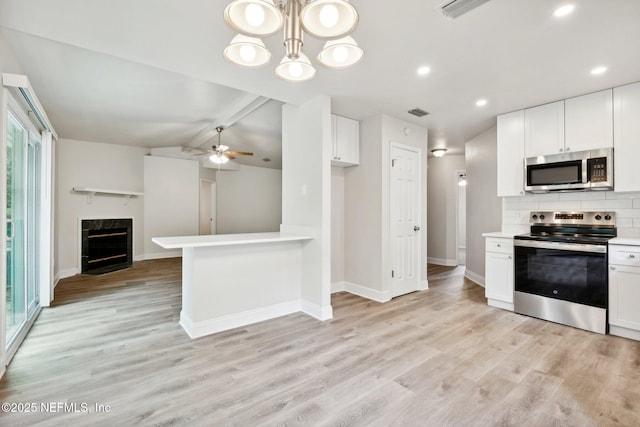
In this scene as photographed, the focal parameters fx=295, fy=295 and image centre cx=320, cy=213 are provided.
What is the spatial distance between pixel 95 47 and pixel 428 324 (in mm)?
3864

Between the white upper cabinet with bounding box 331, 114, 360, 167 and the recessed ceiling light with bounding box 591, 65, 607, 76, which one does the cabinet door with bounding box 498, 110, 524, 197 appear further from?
the white upper cabinet with bounding box 331, 114, 360, 167

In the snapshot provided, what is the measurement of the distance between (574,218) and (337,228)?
2.85m

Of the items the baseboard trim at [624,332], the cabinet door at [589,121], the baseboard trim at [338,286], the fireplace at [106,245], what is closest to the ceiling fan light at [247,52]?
the baseboard trim at [338,286]

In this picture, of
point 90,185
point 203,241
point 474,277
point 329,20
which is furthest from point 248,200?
point 329,20

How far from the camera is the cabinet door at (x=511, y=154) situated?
3665mm

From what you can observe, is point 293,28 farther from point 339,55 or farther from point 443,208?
point 443,208

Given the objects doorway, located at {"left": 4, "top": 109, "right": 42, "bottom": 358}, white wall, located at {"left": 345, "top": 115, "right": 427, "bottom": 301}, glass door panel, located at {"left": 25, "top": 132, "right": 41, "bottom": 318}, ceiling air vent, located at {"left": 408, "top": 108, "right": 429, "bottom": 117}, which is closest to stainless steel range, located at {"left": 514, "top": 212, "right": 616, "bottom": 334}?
white wall, located at {"left": 345, "top": 115, "right": 427, "bottom": 301}

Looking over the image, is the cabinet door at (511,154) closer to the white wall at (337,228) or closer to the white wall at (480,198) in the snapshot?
the white wall at (480,198)

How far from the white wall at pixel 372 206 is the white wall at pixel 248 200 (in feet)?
17.1

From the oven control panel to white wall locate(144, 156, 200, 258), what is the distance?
23.2 ft

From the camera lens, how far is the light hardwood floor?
1728mm

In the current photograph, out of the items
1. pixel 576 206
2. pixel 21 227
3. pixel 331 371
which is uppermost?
pixel 576 206

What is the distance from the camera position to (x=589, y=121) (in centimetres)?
315

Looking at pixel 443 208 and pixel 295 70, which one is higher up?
pixel 295 70
